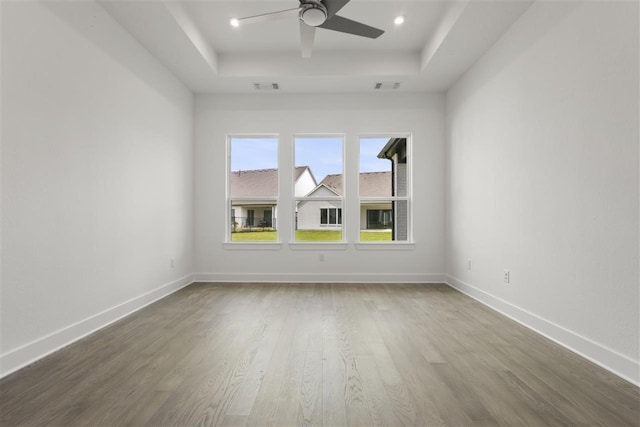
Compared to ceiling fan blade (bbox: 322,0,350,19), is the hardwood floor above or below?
below

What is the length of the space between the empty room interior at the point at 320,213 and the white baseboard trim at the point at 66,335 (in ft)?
0.07

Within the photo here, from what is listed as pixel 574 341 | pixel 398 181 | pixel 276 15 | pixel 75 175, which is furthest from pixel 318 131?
pixel 574 341

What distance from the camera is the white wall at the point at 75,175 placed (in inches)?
82.9

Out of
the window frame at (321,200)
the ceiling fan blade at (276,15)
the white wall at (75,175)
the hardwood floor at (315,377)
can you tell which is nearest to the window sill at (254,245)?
the window frame at (321,200)

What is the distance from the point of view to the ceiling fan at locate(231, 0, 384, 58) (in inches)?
98.8

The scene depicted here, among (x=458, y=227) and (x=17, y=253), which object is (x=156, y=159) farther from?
(x=458, y=227)

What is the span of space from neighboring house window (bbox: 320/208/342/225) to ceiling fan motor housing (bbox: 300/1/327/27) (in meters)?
2.83

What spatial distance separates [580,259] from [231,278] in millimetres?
4178

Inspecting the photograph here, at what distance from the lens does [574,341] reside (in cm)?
237

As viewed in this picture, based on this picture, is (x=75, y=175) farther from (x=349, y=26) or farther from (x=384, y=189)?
(x=384, y=189)

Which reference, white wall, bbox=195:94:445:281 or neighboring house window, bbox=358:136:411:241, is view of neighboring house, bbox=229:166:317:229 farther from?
neighboring house window, bbox=358:136:411:241

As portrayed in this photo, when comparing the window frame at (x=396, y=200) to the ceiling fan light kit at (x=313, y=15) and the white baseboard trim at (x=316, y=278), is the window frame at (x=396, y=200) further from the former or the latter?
the ceiling fan light kit at (x=313, y=15)

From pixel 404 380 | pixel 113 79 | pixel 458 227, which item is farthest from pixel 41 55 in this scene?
pixel 458 227

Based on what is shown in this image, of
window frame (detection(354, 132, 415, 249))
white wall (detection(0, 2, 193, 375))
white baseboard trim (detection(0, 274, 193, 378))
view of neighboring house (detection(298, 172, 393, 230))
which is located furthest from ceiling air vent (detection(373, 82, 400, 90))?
white baseboard trim (detection(0, 274, 193, 378))
